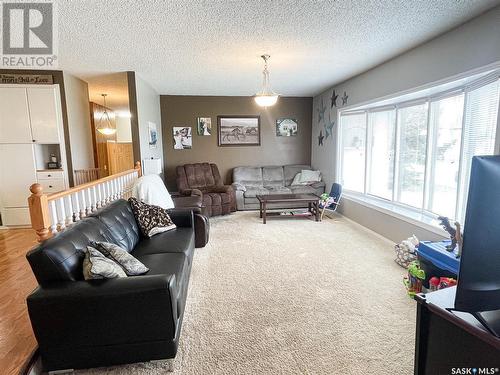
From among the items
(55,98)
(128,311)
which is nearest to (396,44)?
(128,311)

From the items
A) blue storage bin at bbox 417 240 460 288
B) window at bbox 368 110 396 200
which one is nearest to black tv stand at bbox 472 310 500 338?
blue storage bin at bbox 417 240 460 288

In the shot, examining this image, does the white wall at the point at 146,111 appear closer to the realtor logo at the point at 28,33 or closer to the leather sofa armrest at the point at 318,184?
the realtor logo at the point at 28,33

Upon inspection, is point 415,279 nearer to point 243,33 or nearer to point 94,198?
point 243,33

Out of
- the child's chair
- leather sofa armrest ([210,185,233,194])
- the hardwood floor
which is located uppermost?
leather sofa armrest ([210,185,233,194])

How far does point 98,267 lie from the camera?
5.22 feet

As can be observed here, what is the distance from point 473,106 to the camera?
2.74 meters

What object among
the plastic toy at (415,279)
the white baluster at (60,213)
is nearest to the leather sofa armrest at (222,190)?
the white baluster at (60,213)

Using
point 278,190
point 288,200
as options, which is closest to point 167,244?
point 288,200

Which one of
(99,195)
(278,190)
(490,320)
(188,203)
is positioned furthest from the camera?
(278,190)

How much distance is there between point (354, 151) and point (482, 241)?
4.53m

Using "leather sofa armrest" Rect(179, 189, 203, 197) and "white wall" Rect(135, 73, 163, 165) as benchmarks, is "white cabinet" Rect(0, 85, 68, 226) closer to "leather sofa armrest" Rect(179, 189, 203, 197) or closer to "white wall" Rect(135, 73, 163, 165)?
"white wall" Rect(135, 73, 163, 165)

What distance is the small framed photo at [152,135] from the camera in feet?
16.4

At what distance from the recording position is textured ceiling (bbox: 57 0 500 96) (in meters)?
2.28

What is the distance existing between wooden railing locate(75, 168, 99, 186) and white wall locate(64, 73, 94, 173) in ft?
0.30
